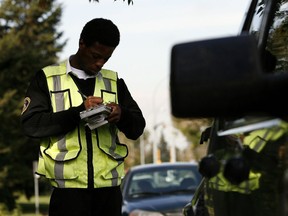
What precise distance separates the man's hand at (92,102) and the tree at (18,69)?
3779 cm

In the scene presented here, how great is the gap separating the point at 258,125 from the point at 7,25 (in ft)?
168

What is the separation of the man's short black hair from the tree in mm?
37621

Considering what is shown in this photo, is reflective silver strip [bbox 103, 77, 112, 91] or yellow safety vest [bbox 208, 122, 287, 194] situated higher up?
reflective silver strip [bbox 103, 77, 112, 91]

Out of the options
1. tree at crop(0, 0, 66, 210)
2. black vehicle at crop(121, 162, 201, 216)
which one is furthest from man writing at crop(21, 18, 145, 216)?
tree at crop(0, 0, 66, 210)

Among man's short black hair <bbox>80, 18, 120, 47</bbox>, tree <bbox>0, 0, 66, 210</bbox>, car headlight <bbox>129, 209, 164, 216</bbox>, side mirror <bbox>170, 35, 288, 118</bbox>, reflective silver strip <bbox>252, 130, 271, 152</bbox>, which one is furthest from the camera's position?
tree <bbox>0, 0, 66, 210</bbox>

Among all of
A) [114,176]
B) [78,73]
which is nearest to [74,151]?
[114,176]

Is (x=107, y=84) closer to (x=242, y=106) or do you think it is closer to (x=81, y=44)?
(x=81, y=44)

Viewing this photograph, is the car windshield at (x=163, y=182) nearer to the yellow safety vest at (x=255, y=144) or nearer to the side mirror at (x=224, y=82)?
the yellow safety vest at (x=255, y=144)

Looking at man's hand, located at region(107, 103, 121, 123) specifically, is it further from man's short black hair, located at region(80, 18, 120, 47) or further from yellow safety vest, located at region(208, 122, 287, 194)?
yellow safety vest, located at region(208, 122, 287, 194)

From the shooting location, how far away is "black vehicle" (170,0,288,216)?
2.03m

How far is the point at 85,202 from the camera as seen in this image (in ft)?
14.2

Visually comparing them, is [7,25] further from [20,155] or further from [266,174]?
[266,174]

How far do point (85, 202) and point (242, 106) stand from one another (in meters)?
2.37

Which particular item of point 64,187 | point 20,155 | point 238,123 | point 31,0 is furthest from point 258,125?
point 20,155
